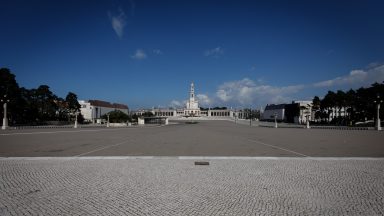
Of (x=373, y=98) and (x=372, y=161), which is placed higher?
(x=373, y=98)

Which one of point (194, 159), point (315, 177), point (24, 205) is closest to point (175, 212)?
point (24, 205)

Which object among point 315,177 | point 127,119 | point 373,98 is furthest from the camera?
point 127,119

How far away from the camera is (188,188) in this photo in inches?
320

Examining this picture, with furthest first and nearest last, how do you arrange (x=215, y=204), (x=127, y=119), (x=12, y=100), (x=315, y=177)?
(x=127, y=119), (x=12, y=100), (x=315, y=177), (x=215, y=204)

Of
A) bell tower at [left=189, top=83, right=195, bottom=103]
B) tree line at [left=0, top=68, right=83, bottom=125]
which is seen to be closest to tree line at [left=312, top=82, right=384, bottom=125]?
tree line at [left=0, top=68, right=83, bottom=125]

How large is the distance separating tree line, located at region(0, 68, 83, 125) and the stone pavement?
2028 inches

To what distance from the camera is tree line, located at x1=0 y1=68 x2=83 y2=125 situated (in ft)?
226

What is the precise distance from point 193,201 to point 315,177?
186 inches

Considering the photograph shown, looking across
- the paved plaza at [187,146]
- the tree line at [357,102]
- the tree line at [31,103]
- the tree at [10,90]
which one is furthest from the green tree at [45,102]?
the tree line at [357,102]

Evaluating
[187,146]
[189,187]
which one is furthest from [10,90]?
[189,187]

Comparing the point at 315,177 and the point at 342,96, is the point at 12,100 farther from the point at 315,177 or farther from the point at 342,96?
the point at 342,96

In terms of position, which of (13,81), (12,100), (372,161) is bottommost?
(372,161)

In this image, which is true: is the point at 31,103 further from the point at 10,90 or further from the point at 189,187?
the point at 189,187

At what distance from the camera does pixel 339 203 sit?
266 inches
